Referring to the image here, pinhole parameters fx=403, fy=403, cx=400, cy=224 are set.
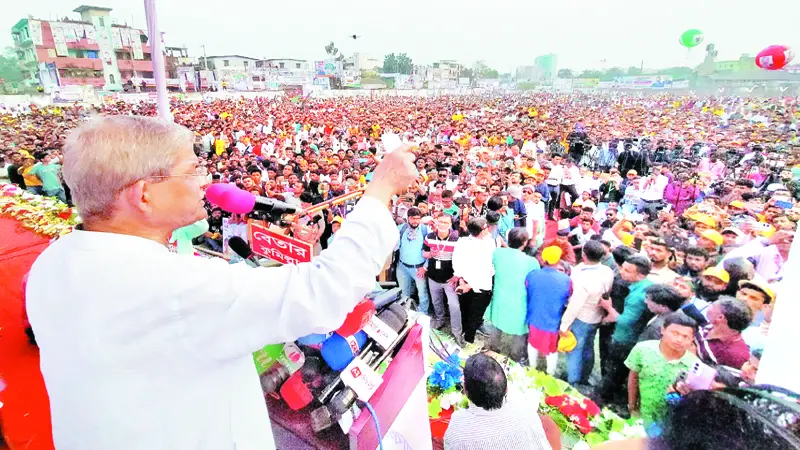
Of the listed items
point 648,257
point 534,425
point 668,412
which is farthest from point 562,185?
point 668,412

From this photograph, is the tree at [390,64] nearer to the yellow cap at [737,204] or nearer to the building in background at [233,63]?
the yellow cap at [737,204]

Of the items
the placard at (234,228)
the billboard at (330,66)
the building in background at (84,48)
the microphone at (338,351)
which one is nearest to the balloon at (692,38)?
the microphone at (338,351)

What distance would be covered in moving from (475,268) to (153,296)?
3.03 meters

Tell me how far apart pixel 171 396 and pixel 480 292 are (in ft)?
10.0

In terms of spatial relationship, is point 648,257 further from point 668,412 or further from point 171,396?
point 171,396

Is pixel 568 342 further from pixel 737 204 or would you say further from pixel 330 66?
pixel 330 66

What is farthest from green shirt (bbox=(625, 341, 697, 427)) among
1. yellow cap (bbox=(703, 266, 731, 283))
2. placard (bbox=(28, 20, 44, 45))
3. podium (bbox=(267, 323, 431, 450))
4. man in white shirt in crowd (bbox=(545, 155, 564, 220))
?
placard (bbox=(28, 20, 44, 45))

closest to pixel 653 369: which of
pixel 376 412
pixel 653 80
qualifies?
pixel 376 412

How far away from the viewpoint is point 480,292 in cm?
357

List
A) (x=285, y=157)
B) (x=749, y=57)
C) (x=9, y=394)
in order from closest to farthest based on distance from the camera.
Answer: (x=9, y=394)
(x=749, y=57)
(x=285, y=157)

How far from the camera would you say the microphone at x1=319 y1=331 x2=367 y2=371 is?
1.45 m

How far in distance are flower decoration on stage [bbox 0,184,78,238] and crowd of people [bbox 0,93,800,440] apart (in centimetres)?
100

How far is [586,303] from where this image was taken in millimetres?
2992

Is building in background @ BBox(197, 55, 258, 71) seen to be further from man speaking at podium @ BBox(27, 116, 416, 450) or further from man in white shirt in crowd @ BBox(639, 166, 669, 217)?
man speaking at podium @ BBox(27, 116, 416, 450)
